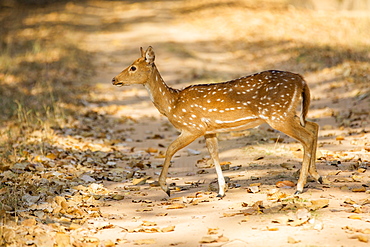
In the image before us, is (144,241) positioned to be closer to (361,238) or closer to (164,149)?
(361,238)

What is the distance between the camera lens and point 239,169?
8.40 metres

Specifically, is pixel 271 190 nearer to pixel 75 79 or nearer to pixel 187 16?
pixel 75 79

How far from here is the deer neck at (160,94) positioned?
25.5 ft

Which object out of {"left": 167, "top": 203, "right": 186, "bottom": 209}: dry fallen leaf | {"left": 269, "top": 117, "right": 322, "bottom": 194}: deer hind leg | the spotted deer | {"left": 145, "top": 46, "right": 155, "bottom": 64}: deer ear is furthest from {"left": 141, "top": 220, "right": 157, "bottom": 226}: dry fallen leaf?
{"left": 145, "top": 46, "right": 155, "bottom": 64}: deer ear

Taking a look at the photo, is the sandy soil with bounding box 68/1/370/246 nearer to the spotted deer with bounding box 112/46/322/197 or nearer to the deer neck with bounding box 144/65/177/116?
the spotted deer with bounding box 112/46/322/197

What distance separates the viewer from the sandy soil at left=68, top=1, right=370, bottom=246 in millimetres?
5531

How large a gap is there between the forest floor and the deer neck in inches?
49.1

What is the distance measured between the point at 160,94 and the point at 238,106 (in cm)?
132

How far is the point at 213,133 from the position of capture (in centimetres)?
768

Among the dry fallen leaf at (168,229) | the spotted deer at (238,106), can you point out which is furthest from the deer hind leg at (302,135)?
the dry fallen leaf at (168,229)

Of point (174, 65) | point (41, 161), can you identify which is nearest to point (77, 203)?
point (41, 161)

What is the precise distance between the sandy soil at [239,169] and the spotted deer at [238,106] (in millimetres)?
490

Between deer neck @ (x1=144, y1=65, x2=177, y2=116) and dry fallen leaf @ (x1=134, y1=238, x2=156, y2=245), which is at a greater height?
deer neck @ (x1=144, y1=65, x2=177, y2=116)

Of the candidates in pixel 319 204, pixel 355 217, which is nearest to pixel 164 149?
pixel 319 204
